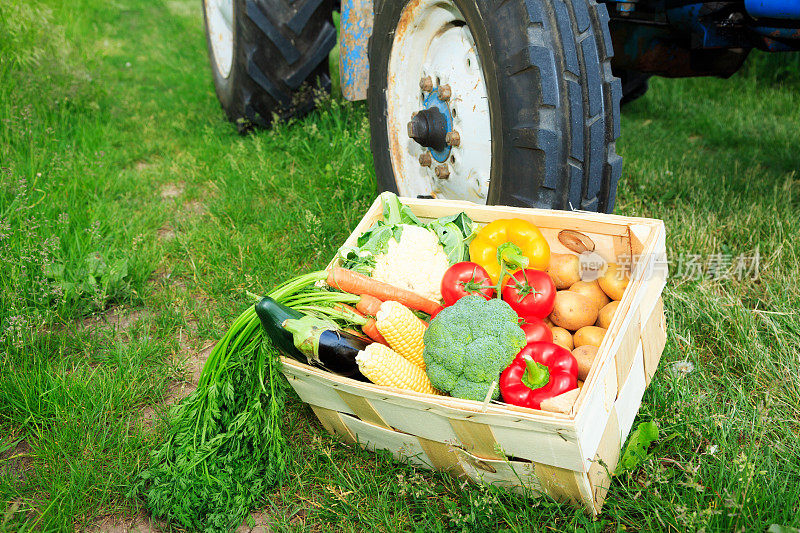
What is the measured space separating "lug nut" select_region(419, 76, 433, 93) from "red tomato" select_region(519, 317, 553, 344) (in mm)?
1120

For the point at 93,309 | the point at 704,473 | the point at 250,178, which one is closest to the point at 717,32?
the point at 704,473

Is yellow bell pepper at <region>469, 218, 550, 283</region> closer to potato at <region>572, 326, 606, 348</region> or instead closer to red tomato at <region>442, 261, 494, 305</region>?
red tomato at <region>442, 261, 494, 305</region>

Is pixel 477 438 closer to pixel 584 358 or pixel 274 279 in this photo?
pixel 584 358

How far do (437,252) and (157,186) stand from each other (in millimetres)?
2413

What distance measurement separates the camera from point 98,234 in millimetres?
2834

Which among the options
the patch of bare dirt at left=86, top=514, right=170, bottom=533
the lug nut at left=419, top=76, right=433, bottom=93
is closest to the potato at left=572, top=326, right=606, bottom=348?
the lug nut at left=419, top=76, right=433, bottom=93

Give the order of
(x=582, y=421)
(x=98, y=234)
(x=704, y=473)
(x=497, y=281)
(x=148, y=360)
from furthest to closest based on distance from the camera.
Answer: (x=98, y=234) < (x=148, y=360) < (x=497, y=281) < (x=704, y=473) < (x=582, y=421)

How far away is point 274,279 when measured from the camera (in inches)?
105

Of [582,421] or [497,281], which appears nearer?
[582,421]

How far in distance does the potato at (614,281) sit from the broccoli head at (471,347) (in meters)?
0.42

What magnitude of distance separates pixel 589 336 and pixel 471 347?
1.48 ft

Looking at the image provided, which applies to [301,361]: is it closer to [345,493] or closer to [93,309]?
[345,493]

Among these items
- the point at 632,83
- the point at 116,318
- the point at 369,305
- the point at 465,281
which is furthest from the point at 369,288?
the point at 632,83

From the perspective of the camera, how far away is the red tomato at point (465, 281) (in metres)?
1.83
